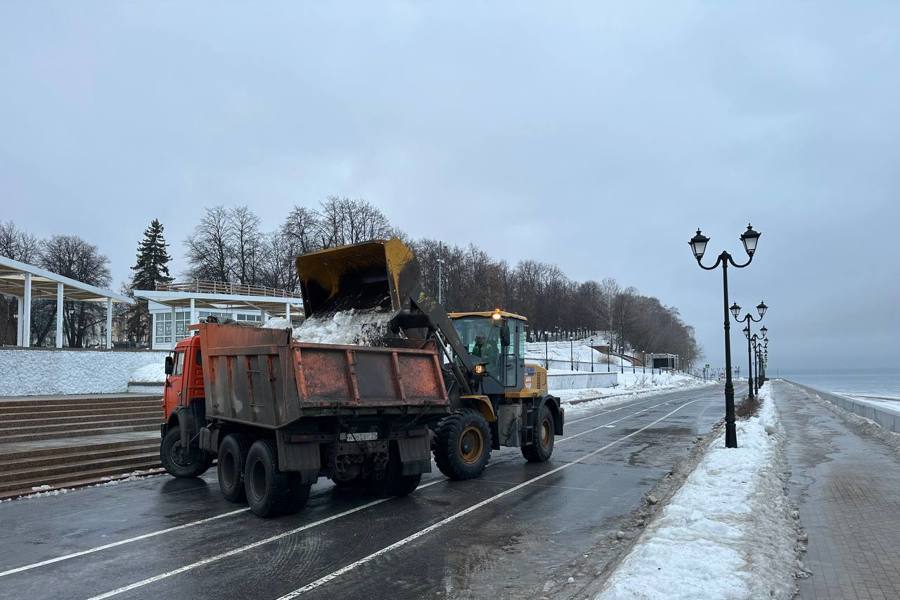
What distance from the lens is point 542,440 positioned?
45.7ft

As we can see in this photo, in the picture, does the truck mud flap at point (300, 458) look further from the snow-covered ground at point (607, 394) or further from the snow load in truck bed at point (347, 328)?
the snow-covered ground at point (607, 394)

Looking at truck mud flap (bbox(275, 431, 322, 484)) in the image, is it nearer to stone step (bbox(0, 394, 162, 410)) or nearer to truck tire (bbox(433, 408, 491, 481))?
truck tire (bbox(433, 408, 491, 481))

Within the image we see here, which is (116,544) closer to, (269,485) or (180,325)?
(269,485)

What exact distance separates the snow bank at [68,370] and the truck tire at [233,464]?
20539 millimetres

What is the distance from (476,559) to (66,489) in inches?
316

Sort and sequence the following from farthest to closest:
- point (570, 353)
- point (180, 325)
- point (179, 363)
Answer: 1. point (570, 353)
2. point (180, 325)
3. point (179, 363)

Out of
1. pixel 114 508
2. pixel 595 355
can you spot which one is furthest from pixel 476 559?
pixel 595 355

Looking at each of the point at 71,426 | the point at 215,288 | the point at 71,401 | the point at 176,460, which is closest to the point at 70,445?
the point at 176,460

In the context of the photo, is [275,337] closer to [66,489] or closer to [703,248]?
[66,489]

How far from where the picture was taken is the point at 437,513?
29.7 feet

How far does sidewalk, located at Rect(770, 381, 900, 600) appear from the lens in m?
5.86

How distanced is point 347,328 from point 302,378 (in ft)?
8.42

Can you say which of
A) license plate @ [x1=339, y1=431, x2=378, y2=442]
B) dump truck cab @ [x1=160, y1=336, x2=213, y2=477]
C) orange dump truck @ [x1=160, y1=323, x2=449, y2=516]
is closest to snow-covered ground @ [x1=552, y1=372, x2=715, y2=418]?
dump truck cab @ [x1=160, y1=336, x2=213, y2=477]

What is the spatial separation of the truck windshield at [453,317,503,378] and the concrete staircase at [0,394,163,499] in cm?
679
